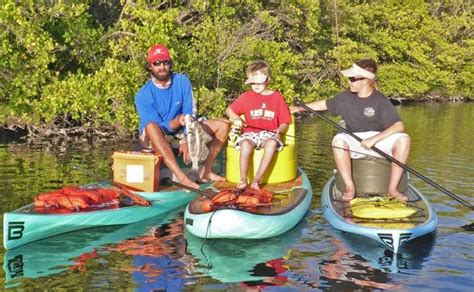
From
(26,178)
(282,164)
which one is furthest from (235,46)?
(282,164)

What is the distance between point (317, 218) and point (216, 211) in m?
2.02

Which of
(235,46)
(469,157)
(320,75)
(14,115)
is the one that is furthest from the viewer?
(320,75)

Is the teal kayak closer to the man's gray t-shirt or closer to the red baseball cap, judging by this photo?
the red baseball cap

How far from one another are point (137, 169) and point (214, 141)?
5.12ft

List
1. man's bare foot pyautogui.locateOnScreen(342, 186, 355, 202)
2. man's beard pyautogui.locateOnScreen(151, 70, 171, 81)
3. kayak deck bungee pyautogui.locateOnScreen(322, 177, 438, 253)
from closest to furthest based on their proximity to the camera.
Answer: kayak deck bungee pyautogui.locateOnScreen(322, 177, 438, 253) → man's bare foot pyautogui.locateOnScreen(342, 186, 355, 202) → man's beard pyautogui.locateOnScreen(151, 70, 171, 81)

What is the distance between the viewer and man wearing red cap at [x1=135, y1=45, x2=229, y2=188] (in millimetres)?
10008

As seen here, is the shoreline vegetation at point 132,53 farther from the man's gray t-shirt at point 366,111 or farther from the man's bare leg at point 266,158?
the man's gray t-shirt at point 366,111

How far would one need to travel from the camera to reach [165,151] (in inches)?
375

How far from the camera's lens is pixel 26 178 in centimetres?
1191

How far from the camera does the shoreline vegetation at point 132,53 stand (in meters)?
16.6

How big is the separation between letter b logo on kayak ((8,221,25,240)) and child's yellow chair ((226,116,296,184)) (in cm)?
327

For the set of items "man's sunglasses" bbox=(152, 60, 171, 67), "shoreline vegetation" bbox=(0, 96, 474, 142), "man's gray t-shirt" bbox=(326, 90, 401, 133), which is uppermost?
"man's sunglasses" bbox=(152, 60, 171, 67)

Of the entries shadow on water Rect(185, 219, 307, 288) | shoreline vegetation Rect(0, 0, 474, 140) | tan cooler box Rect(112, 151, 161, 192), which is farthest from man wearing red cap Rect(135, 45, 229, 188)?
shoreline vegetation Rect(0, 0, 474, 140)

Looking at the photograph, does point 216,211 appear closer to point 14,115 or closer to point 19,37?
point 19,37
